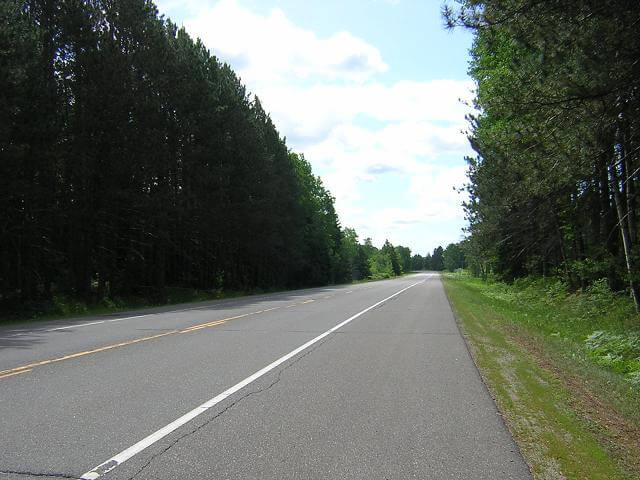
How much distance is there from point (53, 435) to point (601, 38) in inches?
379

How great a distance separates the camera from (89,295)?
2345 cm

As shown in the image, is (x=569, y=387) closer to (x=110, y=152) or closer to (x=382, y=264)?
(x=110, y=152)

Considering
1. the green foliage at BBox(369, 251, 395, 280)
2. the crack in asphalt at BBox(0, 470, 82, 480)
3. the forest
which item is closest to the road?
the crack in asphalt at BBox(0, 470, 82, 480)

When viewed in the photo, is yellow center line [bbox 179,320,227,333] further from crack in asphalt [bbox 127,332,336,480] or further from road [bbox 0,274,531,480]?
crack in asphalt [bbox 127,332,336,480]

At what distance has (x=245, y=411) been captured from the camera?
5.80m

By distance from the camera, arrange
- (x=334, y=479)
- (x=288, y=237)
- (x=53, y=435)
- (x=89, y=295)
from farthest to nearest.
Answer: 1. (x=288, y=237)
2. (x=89, y=295)
3. (x=53, y=435)
4. (x=334, y=479)

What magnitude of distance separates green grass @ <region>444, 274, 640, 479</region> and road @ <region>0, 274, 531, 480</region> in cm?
34

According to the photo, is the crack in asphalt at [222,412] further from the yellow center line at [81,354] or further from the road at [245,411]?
the yellow center line at [81,354]

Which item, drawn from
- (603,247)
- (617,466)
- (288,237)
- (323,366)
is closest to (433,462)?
(617,466)

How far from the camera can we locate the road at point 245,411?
427 cm

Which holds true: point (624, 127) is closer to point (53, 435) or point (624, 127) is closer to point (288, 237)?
point (53, 435)

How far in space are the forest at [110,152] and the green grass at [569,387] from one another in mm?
17158

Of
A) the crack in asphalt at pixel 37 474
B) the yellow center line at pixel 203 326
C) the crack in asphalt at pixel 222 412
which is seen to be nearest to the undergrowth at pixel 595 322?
the crack in asphalt at pixel 222 412

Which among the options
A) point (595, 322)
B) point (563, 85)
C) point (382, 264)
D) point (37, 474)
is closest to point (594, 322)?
point (595, 322)
